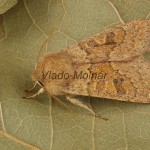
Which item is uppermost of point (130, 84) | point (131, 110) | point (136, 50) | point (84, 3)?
point (84, 3)

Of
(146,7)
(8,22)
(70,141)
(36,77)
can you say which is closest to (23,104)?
(36,77)

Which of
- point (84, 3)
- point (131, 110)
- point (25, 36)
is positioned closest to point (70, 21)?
point (84, 3)

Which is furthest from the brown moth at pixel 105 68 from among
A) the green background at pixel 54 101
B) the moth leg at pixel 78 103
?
the green background at pixel 54 101

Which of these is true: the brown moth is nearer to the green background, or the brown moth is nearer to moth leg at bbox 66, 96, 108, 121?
moth leg at bbox 66, 96, 108, 121

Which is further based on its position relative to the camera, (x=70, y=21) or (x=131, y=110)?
(x=70, y=21)

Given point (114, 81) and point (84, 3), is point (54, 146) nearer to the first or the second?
point (114, 81)

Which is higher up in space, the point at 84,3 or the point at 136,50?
the point at 84,3

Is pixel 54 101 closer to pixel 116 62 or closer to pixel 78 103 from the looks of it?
pixel 78 103
